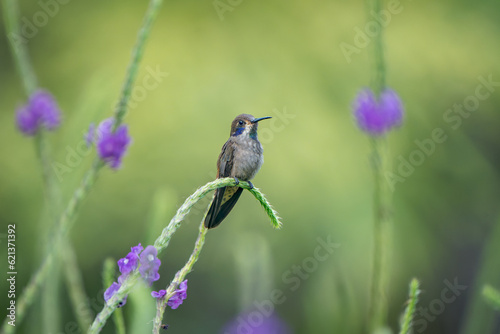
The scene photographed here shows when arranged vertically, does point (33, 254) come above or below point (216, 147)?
Result: below

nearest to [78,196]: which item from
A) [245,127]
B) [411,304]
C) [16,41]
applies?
[16,41]

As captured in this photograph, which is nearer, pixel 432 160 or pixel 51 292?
pixel 51 292

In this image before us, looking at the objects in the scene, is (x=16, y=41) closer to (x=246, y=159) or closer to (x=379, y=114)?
(x=246, y=159)

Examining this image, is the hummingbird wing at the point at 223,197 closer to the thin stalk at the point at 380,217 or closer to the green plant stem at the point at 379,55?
the thin stalk at the point at 380,217

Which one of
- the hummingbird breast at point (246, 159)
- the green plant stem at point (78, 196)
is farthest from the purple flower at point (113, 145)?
the hummingbird breast at point (246, 159)

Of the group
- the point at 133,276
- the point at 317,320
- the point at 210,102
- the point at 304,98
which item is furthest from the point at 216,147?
the point at 133,276

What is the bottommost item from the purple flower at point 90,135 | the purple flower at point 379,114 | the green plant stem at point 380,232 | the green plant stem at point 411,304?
the green plant stem at point 411,304

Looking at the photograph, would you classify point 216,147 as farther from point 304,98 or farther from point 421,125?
point 421,125

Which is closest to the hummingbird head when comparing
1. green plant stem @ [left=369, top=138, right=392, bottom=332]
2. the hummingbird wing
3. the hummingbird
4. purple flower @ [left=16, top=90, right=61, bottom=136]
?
the hummingbird
